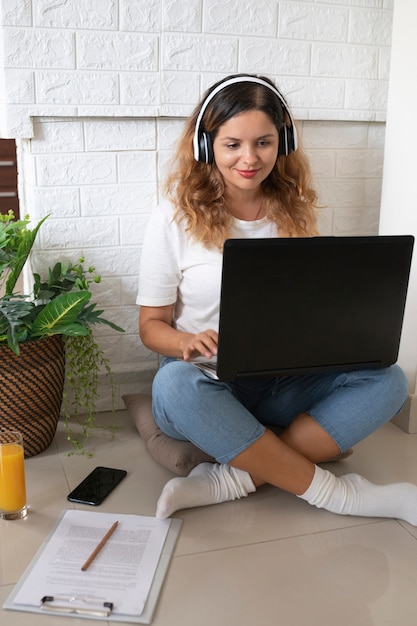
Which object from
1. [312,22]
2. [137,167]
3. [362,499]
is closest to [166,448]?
[362,499]

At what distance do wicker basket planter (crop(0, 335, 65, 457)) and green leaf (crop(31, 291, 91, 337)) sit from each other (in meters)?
0.04

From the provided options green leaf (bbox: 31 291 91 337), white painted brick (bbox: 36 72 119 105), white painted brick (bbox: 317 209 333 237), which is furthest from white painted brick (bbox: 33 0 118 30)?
white painted brick (bbox: 317 209 333 237)

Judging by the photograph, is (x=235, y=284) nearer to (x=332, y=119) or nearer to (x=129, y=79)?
(x=129, y=79)

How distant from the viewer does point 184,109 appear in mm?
1922

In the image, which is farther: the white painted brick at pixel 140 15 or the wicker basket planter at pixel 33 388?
the white painted brick at pixel 140 15

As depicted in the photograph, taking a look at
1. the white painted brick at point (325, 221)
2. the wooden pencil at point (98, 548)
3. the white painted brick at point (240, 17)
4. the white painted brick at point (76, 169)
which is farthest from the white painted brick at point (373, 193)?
the wooden pencil at point (98, 548)

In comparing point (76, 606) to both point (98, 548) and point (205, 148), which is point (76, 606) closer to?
point (98, 548)

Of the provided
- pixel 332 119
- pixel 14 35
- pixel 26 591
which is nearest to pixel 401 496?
pixel 26 591

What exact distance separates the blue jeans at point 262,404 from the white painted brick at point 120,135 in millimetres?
605

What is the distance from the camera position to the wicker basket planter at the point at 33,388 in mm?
1661

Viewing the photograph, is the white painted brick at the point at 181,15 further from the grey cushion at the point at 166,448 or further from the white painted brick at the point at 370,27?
the grey cushion at the point at 166,448

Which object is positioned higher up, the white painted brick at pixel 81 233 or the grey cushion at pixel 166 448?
the white painted brick at pixel 81 233

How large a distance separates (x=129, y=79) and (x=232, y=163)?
45cm

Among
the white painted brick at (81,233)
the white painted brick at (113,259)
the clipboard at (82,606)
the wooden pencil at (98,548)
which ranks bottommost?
the clipboard at (82,606)
